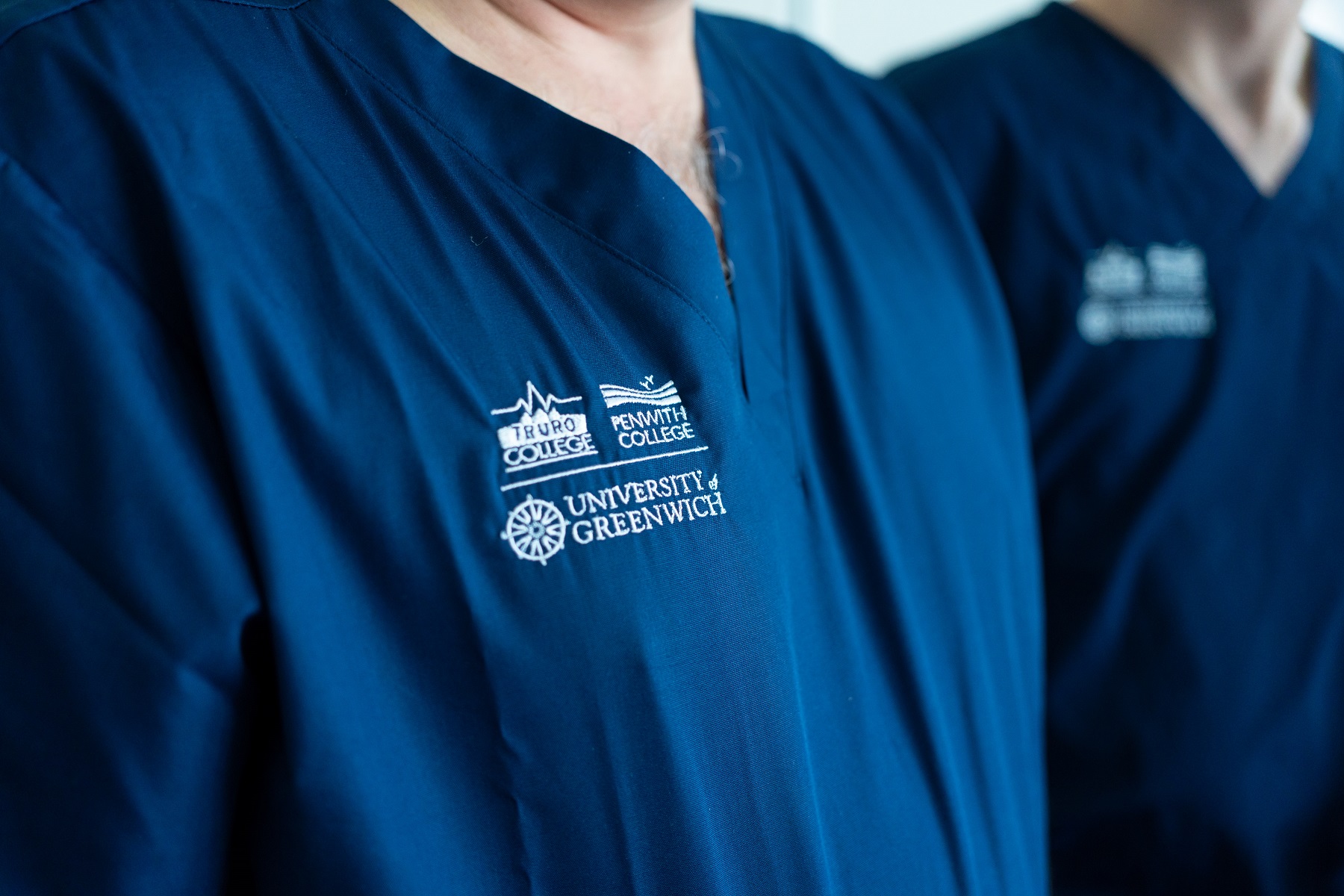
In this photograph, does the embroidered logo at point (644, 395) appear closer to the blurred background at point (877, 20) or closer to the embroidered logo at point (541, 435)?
the embroidered logo at point (541, 435)

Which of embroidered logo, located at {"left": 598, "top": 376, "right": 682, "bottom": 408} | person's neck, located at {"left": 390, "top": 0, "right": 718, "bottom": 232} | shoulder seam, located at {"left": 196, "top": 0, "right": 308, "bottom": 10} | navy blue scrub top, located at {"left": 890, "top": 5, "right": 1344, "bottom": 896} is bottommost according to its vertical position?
navy blue scrub top, located at {"left": 890, "top": 5, "right": 1344, "bottom": 896}

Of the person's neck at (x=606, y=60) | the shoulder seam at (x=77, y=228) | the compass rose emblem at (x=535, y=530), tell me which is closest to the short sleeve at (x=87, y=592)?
the shoulder seam at (x=77, y=228)

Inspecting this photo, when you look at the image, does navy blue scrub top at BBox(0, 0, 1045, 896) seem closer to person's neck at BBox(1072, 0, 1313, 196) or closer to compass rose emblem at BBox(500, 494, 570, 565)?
compass rose emblem at BBox(500, 494, 570, 565)

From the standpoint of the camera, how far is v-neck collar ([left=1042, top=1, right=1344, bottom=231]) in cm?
93

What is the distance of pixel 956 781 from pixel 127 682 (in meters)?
0.44

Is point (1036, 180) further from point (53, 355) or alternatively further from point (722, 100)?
point (53, 355)

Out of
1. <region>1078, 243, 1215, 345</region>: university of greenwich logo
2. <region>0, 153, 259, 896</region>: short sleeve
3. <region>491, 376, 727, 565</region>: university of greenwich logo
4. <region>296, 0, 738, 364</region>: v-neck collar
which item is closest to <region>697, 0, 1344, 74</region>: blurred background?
<region>1078, 243, 1215, 345</region>: university of greenwich logo

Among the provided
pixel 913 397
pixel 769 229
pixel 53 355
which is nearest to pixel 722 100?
pixel 769 229

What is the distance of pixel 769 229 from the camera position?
686mm

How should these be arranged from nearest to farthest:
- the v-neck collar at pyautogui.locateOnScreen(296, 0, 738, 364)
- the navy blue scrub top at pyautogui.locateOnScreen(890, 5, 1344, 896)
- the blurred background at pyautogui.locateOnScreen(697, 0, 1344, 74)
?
1. the v-neck collar at pyautogui.locateOnScreen(296, 0, 738, 364)
2. the navy blue scrub top at pyautogui.locateOnScreen(890, 5, 1344, 896)
3. the blurred background at pyautogui.locateOnScreen(697, 0, 1344, 74)

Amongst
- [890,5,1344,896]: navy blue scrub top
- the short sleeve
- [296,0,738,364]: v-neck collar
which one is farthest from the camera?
[890,5,1344,896]: navy blue scrub top

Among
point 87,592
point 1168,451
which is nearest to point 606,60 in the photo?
point 87,592

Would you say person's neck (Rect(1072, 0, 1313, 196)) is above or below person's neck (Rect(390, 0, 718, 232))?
below

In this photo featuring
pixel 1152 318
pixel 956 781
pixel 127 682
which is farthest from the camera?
pixel 1152 318
